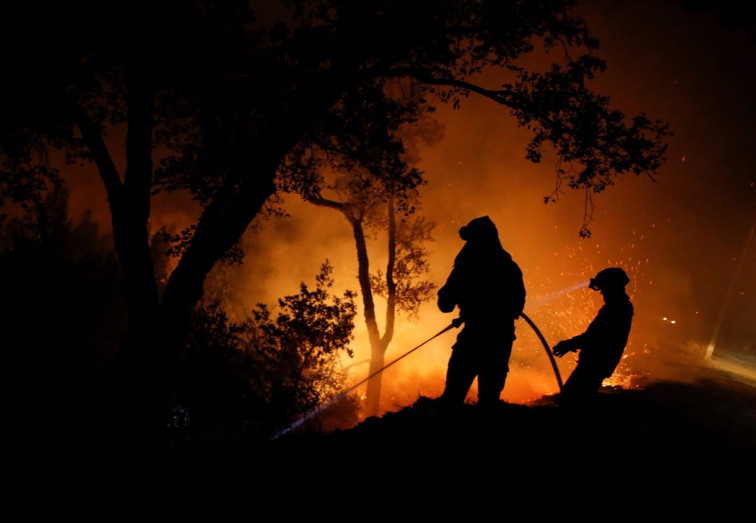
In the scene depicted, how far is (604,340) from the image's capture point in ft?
16.8

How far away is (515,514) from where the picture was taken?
3207 mm

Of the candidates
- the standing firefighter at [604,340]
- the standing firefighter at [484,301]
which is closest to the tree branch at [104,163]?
the standing firefighter at [484,301]

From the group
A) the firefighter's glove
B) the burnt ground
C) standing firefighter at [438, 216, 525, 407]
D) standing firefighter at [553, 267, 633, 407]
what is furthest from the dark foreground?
the firefighter's glove

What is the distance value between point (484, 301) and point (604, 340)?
1.99m

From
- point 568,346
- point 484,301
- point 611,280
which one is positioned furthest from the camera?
point 568,346

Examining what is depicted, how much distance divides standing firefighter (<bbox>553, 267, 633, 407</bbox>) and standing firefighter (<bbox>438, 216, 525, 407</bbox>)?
112 cm

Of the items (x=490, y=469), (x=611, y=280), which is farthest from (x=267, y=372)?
(x=611, y=280)

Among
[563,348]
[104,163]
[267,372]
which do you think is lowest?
[563,348]

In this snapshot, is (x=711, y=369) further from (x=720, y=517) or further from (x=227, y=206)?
(x=227, y=206)

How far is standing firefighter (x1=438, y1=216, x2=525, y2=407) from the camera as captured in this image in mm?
4703

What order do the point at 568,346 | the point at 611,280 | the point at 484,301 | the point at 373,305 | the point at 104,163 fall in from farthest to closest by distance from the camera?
the point at 373,305, the point at 104,163, the point at 568,346, the point at 611,280, the point at 484,301

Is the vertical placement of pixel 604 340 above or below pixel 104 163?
below

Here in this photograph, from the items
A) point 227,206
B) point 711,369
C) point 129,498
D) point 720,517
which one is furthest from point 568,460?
point 711,369

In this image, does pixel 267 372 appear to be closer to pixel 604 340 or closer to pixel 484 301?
pixel 484 301
